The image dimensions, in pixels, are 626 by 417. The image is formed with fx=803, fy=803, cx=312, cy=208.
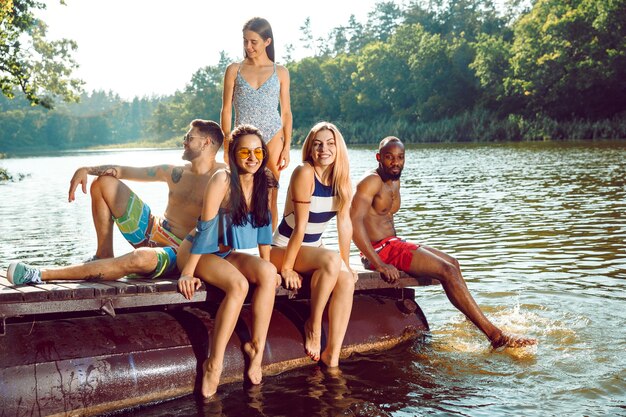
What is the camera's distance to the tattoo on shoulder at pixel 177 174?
659 centimetres

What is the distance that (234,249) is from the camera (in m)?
5.98

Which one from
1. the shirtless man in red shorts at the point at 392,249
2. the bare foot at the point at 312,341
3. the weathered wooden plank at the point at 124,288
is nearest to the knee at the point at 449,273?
the shirtless man in red shorts at the point at 392,249

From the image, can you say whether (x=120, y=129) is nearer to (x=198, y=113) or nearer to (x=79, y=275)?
(x=198, y=113)

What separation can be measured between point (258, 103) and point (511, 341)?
3.12 meters

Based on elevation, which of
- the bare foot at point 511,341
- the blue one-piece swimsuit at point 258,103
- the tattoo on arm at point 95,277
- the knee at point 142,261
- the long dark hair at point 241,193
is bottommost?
the bare foot at point 511,341

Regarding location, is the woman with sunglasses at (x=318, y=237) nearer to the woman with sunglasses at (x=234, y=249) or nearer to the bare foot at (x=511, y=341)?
the woman with sunglasses at (x=234, y=249)

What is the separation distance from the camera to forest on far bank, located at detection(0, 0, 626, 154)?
57.2 metres

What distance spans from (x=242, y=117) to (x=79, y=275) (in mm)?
2428

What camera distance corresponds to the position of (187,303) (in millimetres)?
6289

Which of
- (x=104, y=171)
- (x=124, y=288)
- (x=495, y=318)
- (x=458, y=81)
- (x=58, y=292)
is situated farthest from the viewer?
(x=458, y=81)

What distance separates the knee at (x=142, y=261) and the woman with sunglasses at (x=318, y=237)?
38.4 inches

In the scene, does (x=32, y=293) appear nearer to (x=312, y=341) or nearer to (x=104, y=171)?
(x=104, y=171)

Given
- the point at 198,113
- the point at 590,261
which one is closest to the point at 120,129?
the point at 198,113

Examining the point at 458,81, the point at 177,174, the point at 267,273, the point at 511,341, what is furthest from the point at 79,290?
the point at 458,81
